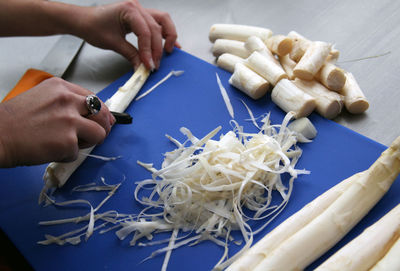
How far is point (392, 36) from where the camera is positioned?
169 centimetres

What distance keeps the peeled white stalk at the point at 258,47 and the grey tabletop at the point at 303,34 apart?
0.22 meters

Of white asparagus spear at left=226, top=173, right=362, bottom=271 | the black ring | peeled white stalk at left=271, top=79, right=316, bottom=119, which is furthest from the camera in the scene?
peeled white stalk at left=271, top=79, right=316, bottom=119

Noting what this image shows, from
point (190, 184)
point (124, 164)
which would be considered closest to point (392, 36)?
point (190, 184)

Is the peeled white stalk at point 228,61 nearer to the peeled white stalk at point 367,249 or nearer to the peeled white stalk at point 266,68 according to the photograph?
the peeled white stalk at point 266,68

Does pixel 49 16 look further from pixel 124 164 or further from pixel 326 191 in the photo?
pixel 326 191

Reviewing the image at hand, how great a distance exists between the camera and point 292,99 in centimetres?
137

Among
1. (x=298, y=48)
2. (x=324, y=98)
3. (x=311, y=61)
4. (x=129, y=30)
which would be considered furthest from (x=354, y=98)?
(x=129, y=30)

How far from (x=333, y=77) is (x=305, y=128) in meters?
0.25

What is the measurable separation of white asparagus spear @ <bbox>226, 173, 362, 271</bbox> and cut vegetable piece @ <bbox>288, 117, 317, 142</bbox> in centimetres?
24

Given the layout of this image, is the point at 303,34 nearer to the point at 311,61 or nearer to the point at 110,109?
the point at 311,61

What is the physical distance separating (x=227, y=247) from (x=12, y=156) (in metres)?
0.68

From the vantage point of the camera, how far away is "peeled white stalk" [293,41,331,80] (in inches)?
55.4

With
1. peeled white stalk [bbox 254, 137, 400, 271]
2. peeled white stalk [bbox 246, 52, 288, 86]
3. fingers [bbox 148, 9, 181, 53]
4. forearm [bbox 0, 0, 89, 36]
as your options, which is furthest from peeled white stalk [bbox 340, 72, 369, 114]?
forearm [bbox 0, 0, 89, 36]

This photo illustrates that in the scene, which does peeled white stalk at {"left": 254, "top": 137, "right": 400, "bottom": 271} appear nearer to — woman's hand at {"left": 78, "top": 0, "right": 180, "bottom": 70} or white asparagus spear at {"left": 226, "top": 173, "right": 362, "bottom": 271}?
white asparagus spear at {"left": 226, "top": 173, "right": 362, "bottom": 271}
